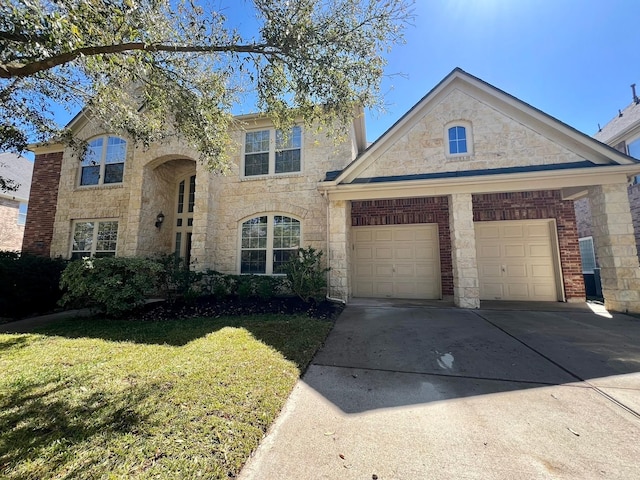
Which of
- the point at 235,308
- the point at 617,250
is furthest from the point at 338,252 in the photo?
the point at 617,250

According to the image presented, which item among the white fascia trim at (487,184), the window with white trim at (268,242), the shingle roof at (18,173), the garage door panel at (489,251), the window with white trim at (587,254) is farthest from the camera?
the shingle roof at (18,173)

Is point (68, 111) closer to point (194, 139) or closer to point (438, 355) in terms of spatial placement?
point (194, 139)

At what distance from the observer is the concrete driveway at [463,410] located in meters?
2.05

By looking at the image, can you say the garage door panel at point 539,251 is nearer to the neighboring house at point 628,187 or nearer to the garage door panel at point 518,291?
the garage door panel at point 518,291

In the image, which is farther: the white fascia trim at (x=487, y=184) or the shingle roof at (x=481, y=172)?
the shingle roof at (x=481, y=172)

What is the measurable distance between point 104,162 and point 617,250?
17.2 metres

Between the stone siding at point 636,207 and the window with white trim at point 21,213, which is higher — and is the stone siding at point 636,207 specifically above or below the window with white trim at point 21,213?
below

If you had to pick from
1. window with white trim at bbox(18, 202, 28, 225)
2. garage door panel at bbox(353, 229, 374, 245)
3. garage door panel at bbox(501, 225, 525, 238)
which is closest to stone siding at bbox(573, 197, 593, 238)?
garage door panel at bbox(501, 225, 525, 238)

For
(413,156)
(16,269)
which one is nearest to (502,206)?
(413,156)

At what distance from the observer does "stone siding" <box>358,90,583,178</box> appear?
7.58 m

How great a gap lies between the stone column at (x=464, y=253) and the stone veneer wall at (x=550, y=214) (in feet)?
7.21

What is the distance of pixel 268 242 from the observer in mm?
9625

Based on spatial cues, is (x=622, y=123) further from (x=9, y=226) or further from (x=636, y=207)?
(x=9, y=226)

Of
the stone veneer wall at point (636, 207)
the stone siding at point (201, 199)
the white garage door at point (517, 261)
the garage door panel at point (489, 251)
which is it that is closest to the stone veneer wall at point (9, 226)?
the stone siding at point (201, 199)
